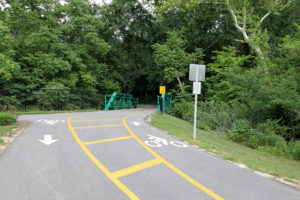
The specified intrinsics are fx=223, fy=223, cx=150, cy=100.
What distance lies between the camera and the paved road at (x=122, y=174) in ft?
12.7

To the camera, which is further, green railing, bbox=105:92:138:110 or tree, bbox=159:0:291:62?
green railing, bbox=105:92:138:110

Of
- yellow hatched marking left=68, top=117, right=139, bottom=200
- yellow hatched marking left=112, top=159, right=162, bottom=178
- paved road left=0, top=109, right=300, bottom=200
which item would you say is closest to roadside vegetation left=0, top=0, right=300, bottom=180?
paved road left=0, top=109, right=300, bottom=200

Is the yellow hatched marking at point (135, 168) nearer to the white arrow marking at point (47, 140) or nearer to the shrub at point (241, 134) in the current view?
the white arrow marking at point (47, 140)

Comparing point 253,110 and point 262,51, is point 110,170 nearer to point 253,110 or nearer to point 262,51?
point 253,110

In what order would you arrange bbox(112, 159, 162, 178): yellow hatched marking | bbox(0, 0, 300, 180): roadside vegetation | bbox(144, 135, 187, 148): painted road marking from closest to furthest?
bbox(112, 159, 162, 178): yellow hatched marking → bbox(144, 135, 187, 148): painted road marking → bbox(0, 0, 300, 180): roadside vegetation

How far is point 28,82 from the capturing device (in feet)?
67.7

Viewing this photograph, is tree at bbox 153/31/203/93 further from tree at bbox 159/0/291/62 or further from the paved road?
the paved road

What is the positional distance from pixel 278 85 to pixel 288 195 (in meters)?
10.6

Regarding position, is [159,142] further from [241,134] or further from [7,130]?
[241,134]

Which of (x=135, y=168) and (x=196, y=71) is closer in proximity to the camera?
(x=135, y=168)

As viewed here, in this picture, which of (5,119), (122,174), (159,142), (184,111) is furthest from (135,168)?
(184,111)

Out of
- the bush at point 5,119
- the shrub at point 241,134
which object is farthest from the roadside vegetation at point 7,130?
the shrub at point 241,134

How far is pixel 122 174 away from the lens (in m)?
4.72

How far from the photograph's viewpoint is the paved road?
12.7 feet
